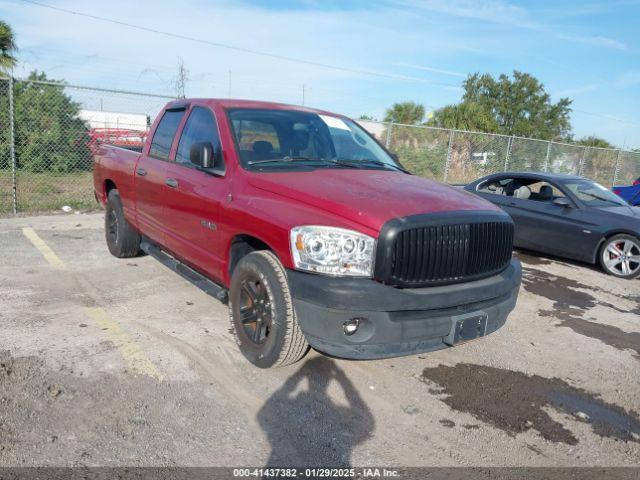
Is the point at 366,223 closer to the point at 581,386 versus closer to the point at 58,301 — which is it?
the point at 581,386

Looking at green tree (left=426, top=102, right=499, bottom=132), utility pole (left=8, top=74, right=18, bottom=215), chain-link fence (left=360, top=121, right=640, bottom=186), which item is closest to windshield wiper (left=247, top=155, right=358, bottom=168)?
utility pole (left=8, top=74, right=18, bottom=215)

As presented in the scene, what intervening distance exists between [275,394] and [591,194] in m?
6.56

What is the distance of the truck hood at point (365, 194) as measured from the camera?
10.1 ft

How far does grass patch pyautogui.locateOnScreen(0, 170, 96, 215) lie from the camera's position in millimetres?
9648

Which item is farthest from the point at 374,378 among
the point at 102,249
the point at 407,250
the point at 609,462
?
the point at 102,249

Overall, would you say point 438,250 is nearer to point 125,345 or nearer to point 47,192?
point 125,345

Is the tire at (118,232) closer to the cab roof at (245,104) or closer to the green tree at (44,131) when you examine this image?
the cab roof at (245,104)

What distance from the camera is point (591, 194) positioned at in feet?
25.6

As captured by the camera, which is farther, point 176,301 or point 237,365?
point 176,301

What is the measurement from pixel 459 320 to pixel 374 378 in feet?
2.61

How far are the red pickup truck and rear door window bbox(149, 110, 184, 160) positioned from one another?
0.15m

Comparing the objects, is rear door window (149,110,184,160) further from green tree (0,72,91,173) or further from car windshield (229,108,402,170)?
green tree (0,72,91,173)

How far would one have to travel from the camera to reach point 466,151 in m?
16.8

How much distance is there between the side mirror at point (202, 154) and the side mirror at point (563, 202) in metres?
5.85
